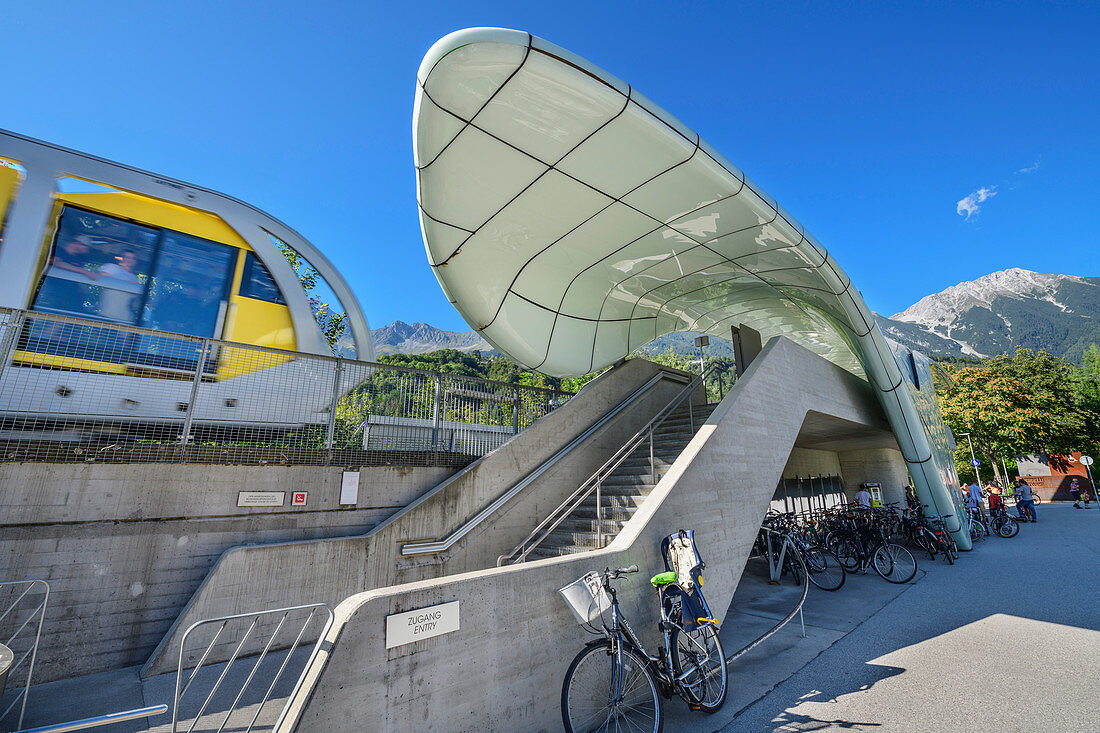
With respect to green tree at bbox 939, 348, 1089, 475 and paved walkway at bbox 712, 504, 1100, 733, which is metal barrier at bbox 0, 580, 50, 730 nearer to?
paved walkway at bbox 712, 504, 1100, 733

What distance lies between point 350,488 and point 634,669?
4616 millimetres

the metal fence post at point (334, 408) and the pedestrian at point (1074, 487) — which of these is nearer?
the metal fence post at point (334, 408)

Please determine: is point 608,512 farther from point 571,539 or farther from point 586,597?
point 586,597

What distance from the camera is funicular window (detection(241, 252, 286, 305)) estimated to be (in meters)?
8.04

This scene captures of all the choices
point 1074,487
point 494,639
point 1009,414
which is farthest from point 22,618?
point 1074,487

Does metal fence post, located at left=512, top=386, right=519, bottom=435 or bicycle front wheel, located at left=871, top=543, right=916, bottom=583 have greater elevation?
metal fence post, located at left=512, top=386, right=519, bottom=435

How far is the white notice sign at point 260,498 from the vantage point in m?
5.98

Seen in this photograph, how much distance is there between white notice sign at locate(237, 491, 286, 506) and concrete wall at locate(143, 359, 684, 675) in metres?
0.63

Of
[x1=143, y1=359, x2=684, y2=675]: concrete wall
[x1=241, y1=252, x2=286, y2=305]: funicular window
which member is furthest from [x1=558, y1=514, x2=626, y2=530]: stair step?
[x1=241, y1=252, x2=286, y2=305]: funicular window

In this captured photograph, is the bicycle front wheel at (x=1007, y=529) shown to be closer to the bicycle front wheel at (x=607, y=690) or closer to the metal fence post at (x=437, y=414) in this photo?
the bicycle front wheel at (x=607, y=690)

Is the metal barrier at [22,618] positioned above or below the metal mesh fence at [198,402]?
below

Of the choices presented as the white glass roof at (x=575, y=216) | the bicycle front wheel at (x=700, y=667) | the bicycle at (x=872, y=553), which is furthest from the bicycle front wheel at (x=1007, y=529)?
the bicycle front wheel at (x=700, y=667)

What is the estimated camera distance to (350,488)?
675 centimetres

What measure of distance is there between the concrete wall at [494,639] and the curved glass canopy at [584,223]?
4084 millimetres
